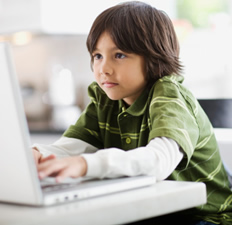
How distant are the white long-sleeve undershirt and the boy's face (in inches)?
10.9

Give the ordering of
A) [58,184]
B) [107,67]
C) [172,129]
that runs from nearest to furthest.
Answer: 1. [58,184]
2. [172,129]
3. [107,67]

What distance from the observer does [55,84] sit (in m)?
3.91

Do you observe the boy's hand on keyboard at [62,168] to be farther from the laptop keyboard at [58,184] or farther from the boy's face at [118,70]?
the boy's face at [118,70]

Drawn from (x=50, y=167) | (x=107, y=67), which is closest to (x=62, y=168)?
(x=50, y=167)

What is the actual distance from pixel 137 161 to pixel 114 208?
0.15 meters

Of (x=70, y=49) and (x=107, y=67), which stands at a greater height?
(x=107, y=67)

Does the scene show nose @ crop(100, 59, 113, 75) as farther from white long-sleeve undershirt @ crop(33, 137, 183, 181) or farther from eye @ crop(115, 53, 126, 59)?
white long-sleeve undershirt @ crop(33, 137, 183, 181)

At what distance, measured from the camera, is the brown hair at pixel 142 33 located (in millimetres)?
1102

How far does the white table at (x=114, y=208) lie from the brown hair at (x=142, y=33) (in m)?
0.44

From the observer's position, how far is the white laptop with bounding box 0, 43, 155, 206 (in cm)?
62

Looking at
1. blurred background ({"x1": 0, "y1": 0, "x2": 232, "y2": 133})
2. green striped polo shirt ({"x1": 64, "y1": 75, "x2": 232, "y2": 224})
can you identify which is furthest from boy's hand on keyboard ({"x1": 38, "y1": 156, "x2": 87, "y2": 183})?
blurred background ({"x1": 0, "y1": 0, "x2": 232, "y2": 133})

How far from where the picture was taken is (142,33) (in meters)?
1.12

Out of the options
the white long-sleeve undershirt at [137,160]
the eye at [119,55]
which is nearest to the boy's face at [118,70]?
the eye at [119,55]

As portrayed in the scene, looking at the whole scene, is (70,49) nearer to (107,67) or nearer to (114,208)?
(107,67)
